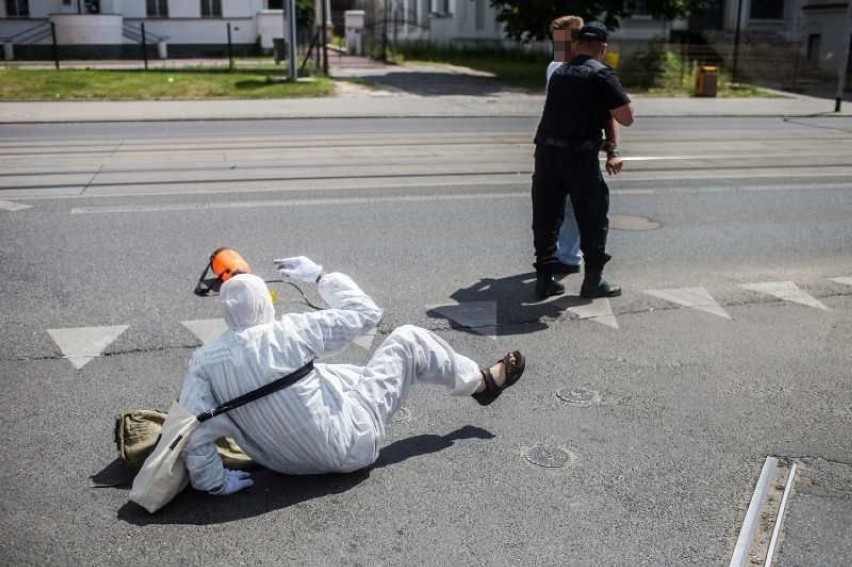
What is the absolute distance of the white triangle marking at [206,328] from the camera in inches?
233

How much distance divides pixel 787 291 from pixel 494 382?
135 inches

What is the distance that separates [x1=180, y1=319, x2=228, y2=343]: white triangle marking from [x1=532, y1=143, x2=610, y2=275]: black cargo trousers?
93.4 inches

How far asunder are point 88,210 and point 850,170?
33.9 ft

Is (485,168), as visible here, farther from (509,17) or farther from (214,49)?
(214,49)

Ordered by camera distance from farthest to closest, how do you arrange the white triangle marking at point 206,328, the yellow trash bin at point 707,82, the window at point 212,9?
1. the window at point 212,9
2. the yellow trash bin at point 707,82
3. the white triangle marking at point 206,328

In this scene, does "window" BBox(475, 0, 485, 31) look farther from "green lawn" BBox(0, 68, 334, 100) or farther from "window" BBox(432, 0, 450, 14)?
"green lawn" BBox(0, 68, 334, 100)

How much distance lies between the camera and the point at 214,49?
130ft

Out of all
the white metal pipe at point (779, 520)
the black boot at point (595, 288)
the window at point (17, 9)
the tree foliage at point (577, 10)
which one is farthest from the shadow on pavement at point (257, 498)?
the window at point (17, 9)

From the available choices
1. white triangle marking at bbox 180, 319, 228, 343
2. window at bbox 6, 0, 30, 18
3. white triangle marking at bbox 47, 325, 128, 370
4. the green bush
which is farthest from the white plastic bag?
window at bbox 6, 0, 30, 18

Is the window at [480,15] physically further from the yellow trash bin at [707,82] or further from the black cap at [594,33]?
the black cap at [594,33]

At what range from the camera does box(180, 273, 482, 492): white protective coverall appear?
147 inches

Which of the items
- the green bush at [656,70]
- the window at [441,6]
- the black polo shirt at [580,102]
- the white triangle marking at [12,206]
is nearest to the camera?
the black polo shirt at [580,102]

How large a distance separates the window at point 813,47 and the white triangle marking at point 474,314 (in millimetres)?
32591

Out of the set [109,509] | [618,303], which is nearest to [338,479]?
[109,509]
